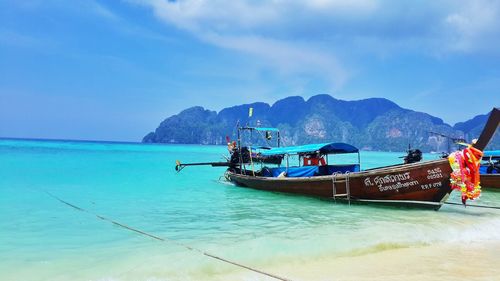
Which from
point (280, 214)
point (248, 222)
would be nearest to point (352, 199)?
point (280, 214)

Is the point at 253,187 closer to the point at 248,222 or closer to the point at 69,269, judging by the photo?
the point at 248,222

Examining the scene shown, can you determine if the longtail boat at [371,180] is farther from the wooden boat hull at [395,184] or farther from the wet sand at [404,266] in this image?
the wet sand at [404,266]

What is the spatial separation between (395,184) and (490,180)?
9700 millimetres

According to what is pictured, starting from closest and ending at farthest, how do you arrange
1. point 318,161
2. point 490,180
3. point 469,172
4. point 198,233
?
point 198,233, point 469,172, point 318,161, point 490,180

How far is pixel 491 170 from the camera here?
20.2m

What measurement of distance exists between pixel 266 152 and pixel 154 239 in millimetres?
10476

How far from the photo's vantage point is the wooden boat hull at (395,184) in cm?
1152

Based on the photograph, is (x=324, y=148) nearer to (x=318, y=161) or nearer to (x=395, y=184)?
(x=318, y=161)

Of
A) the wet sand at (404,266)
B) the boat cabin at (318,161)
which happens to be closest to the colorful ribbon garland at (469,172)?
the wet sand at (404,266)

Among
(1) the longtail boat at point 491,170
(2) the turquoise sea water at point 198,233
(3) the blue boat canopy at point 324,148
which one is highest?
(3) the blue boat canopy at point 324,148

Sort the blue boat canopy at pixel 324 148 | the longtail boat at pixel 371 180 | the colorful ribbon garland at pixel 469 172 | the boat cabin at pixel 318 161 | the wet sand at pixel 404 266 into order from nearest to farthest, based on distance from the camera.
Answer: the wet sand at pixel 404 266
the colorful ribbon garland at pixel 469 172
the longtail boat at pixel 371 180
the blue boat canopy at pixel 324 148
the boat cabin at pixel 318 161

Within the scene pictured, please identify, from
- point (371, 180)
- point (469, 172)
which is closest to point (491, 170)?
point (371, 180)

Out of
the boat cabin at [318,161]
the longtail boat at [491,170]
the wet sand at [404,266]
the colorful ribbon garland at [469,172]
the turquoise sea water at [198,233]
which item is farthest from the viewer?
the longtail boat at [491,170]

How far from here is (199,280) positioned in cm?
595
